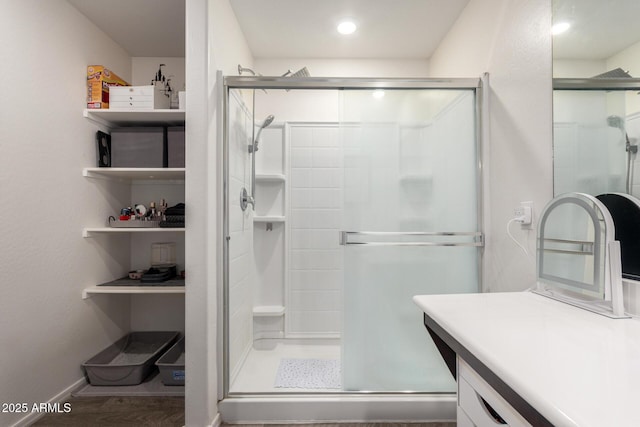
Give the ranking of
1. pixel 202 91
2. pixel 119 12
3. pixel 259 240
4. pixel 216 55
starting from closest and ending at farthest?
1. pixel 202 91
2. pixel 216 55
3. pixel 119 12
4. pixel 259 240

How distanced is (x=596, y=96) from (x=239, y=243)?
196cm

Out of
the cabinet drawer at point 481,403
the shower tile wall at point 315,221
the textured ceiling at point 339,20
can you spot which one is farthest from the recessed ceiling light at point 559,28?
the shower tile wall at point 315,221

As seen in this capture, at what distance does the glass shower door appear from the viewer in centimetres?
172

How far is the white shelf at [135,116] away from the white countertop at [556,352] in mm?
1995

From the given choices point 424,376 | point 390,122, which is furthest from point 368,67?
point 424,376

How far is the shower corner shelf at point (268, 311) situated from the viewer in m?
2.56

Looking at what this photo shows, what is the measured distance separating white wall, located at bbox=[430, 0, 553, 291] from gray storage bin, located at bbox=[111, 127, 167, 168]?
2.12 metres

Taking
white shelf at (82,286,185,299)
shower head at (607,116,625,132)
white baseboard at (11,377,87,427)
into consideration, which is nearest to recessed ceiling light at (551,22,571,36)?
shower head at (607,116,625,132)

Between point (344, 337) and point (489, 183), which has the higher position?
point (489, 183)

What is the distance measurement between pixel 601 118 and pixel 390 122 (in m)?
0.90

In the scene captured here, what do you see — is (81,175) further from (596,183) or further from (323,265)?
(596,183)

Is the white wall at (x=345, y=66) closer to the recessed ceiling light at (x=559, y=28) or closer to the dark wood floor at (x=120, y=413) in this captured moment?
the recessed ceiling light at (x=559, y=28)

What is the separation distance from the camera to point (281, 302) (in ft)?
8.99

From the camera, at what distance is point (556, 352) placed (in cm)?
68
